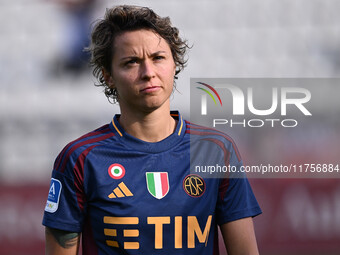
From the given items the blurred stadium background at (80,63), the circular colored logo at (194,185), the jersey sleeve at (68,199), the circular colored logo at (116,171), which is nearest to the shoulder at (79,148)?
the jersey sleeve at (68,199)

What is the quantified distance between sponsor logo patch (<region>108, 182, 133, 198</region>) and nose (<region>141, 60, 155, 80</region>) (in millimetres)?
397

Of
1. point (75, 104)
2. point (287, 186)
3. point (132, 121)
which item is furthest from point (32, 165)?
point (132, 121)

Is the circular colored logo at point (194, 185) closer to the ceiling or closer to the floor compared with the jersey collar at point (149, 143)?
closer to the floor

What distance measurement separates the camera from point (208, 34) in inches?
265

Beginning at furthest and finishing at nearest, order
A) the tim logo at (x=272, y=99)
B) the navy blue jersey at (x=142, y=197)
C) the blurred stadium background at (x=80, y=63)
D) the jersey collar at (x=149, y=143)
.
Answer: the blurred stadium background at (x=80, y=63), the tim logo at (x=272, y=99), the jersey collar at (x=149, y=143), the navy blue jersey at (x=142, y=197)

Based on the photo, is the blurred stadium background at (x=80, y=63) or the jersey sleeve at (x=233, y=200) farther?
the blurred stadium background at (x=80, y=63)

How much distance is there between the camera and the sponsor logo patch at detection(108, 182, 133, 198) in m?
2.07

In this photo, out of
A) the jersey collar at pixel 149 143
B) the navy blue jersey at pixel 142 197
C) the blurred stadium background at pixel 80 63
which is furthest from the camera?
the blurred stadium background at pixel 80 63

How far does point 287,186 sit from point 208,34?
2.16 metres

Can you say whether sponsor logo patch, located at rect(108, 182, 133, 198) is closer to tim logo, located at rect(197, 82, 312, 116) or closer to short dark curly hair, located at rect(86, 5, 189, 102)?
short dark curly hair, located at rect(86, 5, 189, 102)

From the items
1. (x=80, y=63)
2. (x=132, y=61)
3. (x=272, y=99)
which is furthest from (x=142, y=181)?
(x=80, y=63)

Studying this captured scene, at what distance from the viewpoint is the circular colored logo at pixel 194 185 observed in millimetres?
2113

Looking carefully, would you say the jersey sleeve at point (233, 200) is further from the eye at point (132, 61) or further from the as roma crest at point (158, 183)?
the eye at point (132, 61)

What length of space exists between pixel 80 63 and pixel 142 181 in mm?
4721
